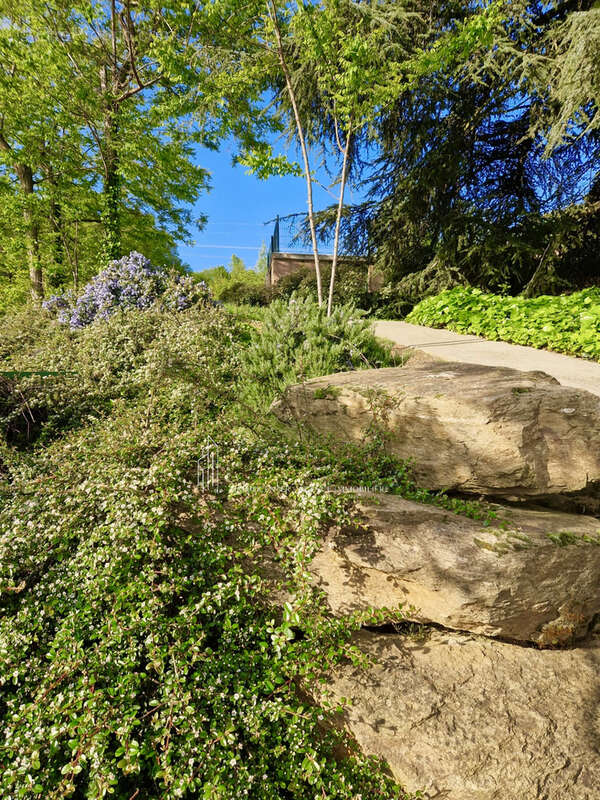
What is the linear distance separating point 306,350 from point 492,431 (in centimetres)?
292

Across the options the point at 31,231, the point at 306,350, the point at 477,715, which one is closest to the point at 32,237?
the point at 31,231

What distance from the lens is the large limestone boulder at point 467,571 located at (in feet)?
7.31

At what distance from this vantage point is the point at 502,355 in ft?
17.7

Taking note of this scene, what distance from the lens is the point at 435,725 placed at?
204 centimetres

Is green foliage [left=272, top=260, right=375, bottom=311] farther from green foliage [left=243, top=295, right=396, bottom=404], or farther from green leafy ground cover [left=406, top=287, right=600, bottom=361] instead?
green foliage [left=243, top=295, right=396, bottom=404]

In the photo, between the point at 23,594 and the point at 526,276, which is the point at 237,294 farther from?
the point at 23,594

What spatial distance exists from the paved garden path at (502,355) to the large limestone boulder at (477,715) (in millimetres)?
2797

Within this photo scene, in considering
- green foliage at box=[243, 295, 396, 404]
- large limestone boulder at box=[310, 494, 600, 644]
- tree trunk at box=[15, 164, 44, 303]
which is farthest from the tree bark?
large limestone boulder at box=[310, 494, 600, 644]

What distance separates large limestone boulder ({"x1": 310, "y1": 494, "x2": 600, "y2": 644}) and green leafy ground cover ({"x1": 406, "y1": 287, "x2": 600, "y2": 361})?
4624 mm

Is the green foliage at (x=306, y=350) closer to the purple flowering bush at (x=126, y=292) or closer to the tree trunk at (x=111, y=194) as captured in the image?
the purple flowering bush at (x=126, y=292)

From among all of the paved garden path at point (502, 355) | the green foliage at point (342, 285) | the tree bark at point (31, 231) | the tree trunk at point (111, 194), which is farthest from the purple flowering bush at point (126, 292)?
the tree bark at point (31, 231)

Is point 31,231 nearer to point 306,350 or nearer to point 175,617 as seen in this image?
point 306,350

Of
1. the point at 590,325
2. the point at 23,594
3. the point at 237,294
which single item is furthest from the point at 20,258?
the point at 590,325

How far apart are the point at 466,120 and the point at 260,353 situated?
1044 cm
